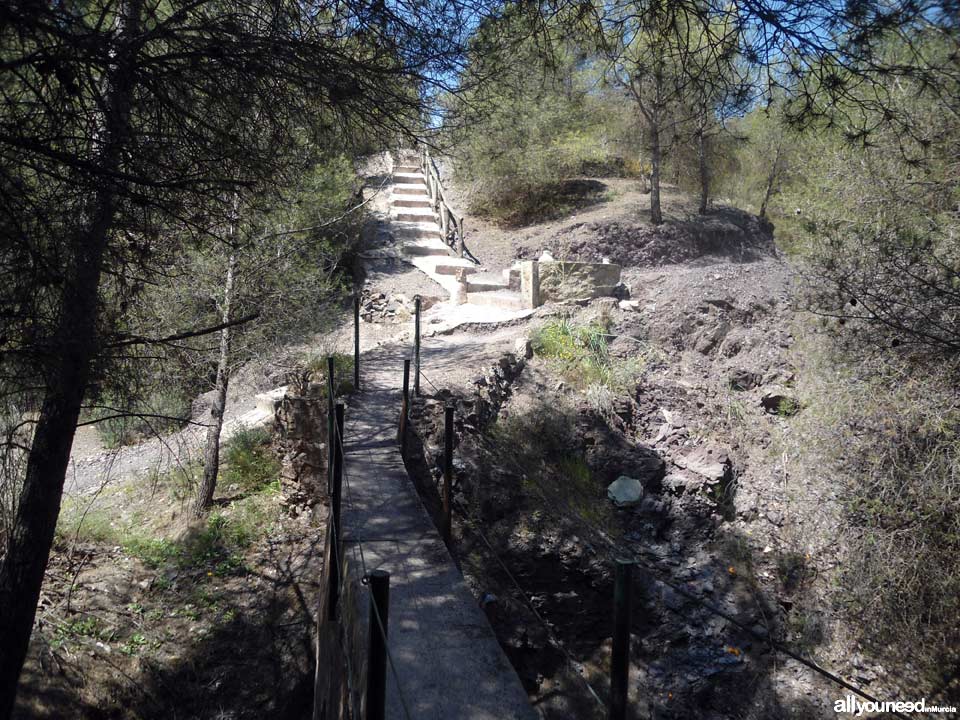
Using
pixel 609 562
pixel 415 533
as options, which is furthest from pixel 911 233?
pixel 415 533

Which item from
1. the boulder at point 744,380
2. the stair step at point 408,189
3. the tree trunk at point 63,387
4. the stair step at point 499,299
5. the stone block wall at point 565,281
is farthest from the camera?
the stair step at point 408,189

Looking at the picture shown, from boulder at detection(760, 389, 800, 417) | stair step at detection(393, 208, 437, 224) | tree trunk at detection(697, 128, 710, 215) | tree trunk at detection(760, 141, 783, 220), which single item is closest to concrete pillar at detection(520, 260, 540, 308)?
boulder at detection(760, 389, 800, 417)

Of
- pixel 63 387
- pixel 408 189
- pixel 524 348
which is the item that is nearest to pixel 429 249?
A: pixel 408 189

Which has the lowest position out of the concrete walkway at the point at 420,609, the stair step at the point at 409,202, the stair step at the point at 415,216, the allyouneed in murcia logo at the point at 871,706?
the allyouneed in murcia logo at the point at 871,706

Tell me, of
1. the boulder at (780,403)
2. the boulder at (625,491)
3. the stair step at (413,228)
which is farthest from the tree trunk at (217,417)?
the stair step at (413,228)

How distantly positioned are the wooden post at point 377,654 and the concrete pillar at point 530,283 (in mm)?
11572

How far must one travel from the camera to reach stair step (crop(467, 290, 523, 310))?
46.9ft

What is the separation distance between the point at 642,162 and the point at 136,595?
19.8 meters

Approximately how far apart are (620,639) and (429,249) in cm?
1802

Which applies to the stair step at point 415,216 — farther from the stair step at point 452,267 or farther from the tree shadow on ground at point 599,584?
the tree shadow on ground at point 599,584

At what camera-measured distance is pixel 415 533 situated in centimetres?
550

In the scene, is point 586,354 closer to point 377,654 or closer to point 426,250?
point 377,654

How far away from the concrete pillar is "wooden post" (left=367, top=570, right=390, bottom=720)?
1157 centimetres

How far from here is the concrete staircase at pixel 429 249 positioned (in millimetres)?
15250
